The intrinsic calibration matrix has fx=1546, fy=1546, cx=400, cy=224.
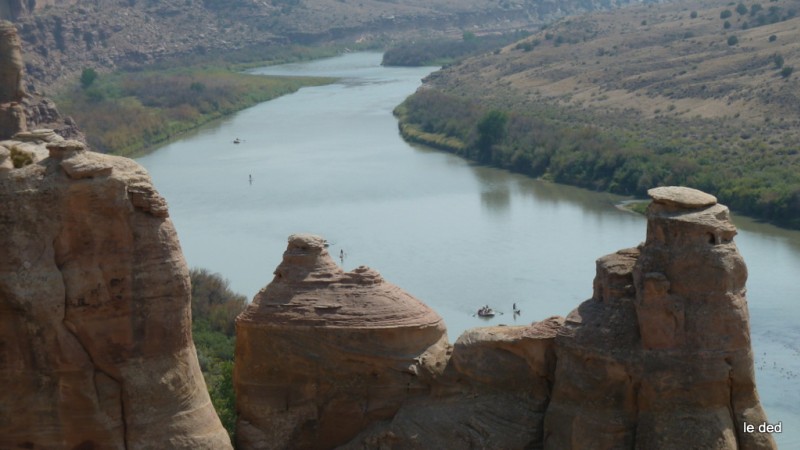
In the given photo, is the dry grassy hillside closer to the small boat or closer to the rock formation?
the small boat

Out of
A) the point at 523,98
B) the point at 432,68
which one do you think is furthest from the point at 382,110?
the point at 432,68

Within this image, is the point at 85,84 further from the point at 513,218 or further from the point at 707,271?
the point at 707,271

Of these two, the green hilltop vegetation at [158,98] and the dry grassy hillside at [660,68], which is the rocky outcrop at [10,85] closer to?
the green hilltop vegetation at [158,98]

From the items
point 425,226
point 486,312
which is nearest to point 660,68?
point 425,226

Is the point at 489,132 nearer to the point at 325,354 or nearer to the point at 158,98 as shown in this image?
the point at 158,98

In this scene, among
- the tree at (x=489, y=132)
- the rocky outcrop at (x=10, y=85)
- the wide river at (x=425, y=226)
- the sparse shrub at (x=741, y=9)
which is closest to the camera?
the rocky outcrop at (x=10, y=85)

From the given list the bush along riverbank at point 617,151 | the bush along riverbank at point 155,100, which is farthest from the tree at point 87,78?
the bush along riverbank at point 617,151
